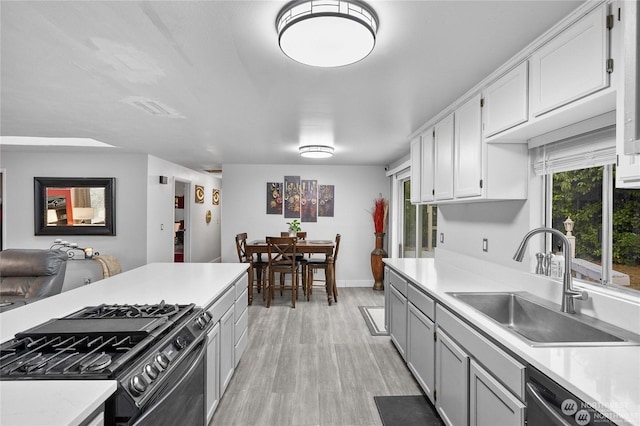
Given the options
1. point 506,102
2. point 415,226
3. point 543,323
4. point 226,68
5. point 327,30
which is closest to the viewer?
point 327,30

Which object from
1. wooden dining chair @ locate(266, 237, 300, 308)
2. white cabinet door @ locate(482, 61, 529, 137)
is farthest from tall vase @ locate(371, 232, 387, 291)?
white cabinet door @ locate(482, 61, 529, 137)

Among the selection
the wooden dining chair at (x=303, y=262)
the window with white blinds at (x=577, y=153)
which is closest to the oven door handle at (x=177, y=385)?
the window with white blinds at (x=577, y=153)

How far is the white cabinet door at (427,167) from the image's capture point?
3260 millimetres

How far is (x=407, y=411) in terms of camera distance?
7.47 ft

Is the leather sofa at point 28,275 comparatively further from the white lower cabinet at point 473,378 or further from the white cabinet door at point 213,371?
the white lower cabinet at point 473,378

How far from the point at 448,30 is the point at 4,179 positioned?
6685 mm

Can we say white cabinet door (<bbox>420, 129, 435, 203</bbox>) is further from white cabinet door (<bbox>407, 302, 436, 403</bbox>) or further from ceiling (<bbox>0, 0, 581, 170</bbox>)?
white cabinet door (<bbox>407, 302, 436, 403</bbox>)

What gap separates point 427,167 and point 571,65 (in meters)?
1.90

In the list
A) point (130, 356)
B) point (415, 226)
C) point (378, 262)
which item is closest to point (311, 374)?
point (130, 356)

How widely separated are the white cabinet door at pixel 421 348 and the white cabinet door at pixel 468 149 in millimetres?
1007

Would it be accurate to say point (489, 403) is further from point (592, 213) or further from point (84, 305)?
point (84, 305)

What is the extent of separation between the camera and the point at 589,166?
5.79ft

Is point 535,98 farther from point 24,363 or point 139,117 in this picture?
point 139,117

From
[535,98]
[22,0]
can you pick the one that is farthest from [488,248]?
[22,0]
